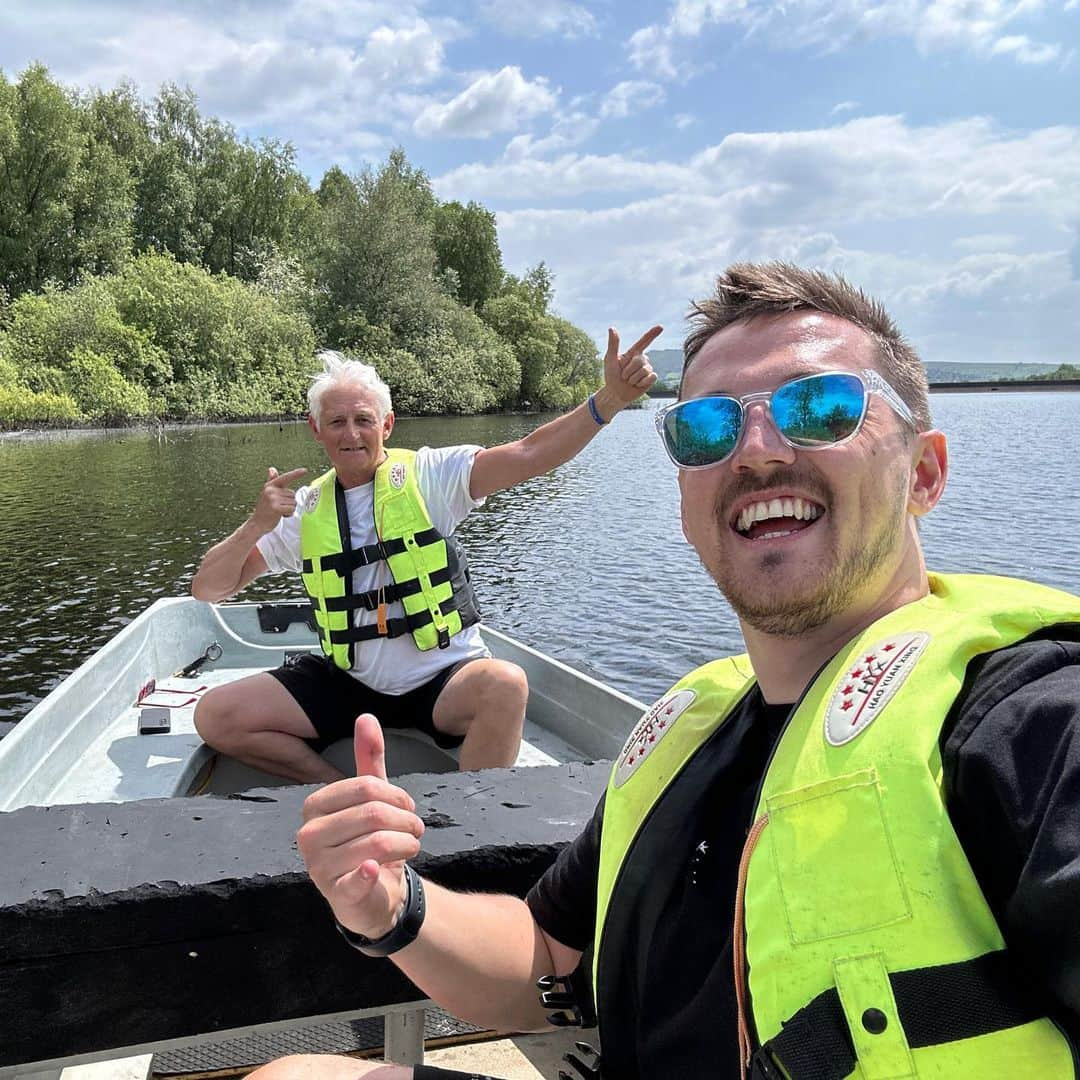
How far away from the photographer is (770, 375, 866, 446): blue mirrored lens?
1.23 meters

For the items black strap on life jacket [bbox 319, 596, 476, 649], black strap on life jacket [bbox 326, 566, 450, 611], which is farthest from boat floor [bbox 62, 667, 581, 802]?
black strap on life jacket [bbox 326, 566, 450, 611]

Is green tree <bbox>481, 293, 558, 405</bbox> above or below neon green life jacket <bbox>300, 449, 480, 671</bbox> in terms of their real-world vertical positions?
above

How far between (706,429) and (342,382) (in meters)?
2.11

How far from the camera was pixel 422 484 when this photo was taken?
10.4ft

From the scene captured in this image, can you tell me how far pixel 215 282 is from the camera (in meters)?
36.7

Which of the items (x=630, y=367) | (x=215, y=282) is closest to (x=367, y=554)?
(x=630, y=367)

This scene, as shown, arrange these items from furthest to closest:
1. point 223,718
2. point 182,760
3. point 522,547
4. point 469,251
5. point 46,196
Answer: point 469,251, point 46,196, point 522,547, point 182,760, point 223,718

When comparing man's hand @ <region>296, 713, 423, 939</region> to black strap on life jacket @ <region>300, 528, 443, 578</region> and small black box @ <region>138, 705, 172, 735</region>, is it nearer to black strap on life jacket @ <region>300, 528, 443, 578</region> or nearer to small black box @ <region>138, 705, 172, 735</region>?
black strap on life jacket @ <region>300, 528, 443, 578</region>

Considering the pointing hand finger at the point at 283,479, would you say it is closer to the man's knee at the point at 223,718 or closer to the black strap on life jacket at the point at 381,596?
the black strap on life jacket at the point at 381,596

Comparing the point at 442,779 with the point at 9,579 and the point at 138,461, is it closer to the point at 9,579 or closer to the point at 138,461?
the point at 9,579

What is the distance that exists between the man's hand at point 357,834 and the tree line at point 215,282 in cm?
2981

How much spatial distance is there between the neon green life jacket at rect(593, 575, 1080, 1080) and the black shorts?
6.59ft

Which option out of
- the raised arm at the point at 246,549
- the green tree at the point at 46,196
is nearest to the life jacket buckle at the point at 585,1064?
the raised arm at the point at 246,549

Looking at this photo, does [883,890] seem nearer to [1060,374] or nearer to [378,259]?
[378,259]
